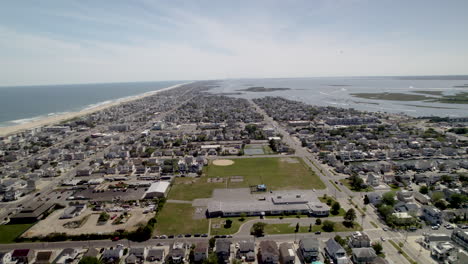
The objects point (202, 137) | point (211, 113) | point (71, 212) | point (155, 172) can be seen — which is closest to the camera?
point (71, 212)

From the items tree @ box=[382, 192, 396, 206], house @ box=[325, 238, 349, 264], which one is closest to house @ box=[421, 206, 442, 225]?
tree @ box=[382, 192, 396, 206]

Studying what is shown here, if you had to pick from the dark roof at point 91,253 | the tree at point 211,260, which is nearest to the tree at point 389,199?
the tree at point 211,260

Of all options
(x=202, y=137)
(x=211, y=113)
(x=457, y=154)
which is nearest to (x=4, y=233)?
(x=202, y=137)

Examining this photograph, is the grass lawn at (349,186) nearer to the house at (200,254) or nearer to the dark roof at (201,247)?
the dark roof at (201,247)

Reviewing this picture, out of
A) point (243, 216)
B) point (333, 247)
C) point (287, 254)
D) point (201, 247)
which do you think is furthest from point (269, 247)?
point (243, 216)

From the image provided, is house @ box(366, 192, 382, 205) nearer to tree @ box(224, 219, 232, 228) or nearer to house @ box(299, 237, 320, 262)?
house @ box(299, 237, 320, 262)

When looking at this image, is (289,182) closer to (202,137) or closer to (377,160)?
(377,160)
